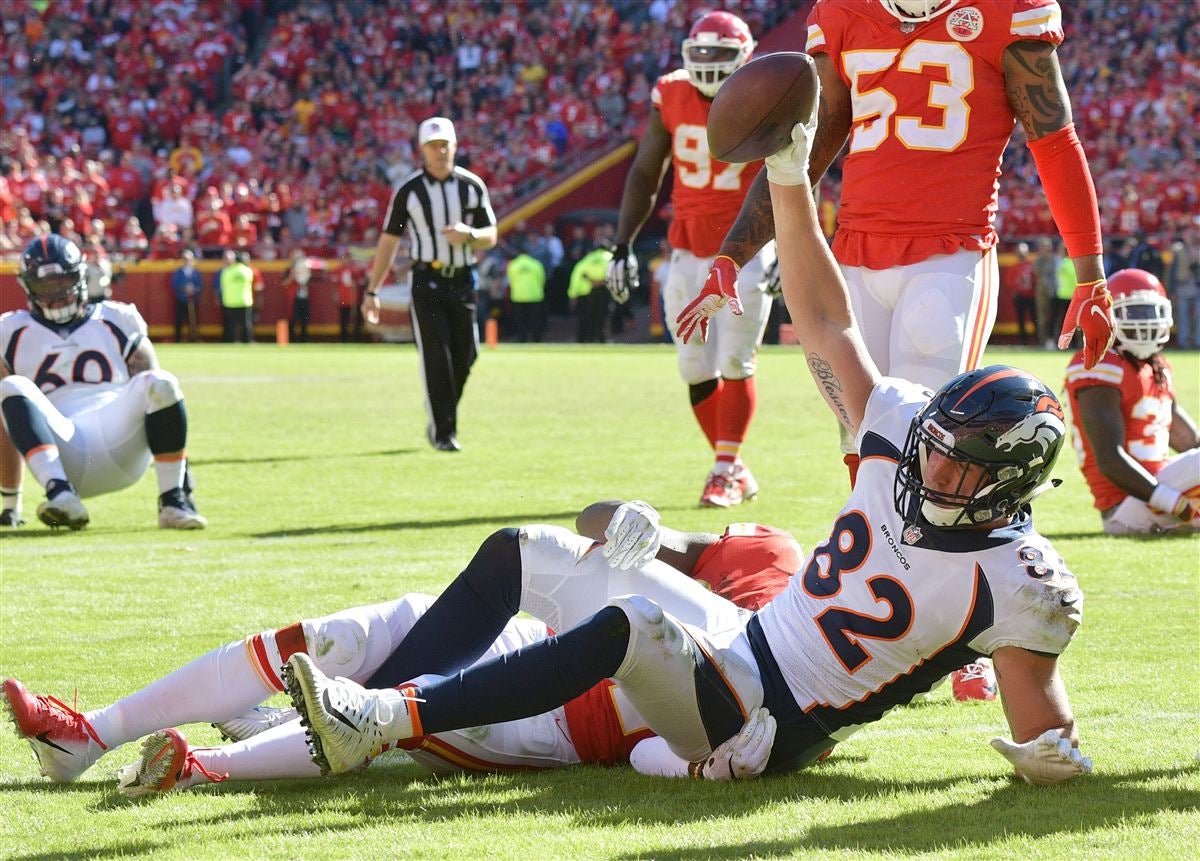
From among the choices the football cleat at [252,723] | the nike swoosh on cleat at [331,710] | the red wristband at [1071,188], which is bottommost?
the football cleat at [252,723]

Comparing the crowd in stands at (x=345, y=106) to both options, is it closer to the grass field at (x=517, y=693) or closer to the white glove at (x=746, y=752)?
the grass field at (x=517, y=693)

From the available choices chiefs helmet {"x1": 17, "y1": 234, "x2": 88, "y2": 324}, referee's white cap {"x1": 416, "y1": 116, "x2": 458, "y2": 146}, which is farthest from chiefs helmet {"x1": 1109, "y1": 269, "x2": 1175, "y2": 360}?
referee's white cap {"x1": 416, "y1": 116, "x2": 458, "y2": 146}

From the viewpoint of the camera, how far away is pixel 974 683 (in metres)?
4.45

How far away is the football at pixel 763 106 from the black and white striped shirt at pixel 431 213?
23.0 feet

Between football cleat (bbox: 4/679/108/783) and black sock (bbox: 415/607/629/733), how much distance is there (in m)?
0.81

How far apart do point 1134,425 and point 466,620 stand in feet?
14.2

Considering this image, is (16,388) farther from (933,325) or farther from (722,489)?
(933,325)

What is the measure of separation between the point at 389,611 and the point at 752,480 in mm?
4667

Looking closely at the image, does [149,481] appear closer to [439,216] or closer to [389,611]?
[439,216]

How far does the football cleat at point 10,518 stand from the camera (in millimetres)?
7527

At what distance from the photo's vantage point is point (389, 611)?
3773 millimetres

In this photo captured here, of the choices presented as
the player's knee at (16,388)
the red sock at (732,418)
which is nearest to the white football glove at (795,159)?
the player's knee at (16,388)

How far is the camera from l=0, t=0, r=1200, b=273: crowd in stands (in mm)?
25469

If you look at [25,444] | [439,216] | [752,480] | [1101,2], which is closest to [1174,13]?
[1101,2]
